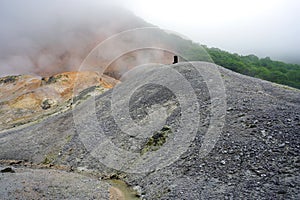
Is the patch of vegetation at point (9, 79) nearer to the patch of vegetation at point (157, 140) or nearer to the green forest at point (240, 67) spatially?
the green forest at point (240, 67)

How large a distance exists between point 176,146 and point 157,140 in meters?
1.64

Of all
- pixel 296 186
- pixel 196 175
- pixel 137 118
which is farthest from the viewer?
pixel 137 118

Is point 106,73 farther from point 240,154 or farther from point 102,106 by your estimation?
point 240,154

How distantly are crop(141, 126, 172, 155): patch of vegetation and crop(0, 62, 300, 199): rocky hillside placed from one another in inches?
2.9

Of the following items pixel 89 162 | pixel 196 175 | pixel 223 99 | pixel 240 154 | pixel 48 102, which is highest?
pixel 223 99

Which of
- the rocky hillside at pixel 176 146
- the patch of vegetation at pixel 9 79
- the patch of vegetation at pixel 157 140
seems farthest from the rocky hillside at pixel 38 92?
the patch of vegetation at pixel 157 140

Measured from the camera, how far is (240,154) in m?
13.0

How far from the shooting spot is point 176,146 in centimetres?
1558

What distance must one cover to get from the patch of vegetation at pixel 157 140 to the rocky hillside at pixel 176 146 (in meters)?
0.07

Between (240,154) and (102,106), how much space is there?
1489 cm

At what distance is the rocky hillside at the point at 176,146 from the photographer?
11.9 meters

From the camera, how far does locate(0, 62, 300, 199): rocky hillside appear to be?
11883mm

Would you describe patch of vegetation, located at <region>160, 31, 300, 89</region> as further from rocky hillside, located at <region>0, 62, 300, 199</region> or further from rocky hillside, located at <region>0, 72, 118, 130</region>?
rocky hillside, located at <region>0, 62, 300, 199</region>

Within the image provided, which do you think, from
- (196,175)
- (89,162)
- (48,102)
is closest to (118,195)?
(196,175)
